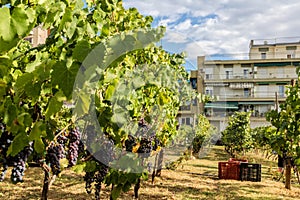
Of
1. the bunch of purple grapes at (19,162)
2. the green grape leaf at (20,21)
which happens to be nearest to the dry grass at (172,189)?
the bunch of purple grapes at (19,162)

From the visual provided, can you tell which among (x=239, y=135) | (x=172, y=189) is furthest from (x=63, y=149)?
(x=239, y=135)

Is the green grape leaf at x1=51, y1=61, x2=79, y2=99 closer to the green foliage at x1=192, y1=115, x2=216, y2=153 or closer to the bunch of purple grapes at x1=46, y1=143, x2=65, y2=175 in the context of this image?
the bunch of purple grapes at x1=46, y1=143, x2=65, y2=175

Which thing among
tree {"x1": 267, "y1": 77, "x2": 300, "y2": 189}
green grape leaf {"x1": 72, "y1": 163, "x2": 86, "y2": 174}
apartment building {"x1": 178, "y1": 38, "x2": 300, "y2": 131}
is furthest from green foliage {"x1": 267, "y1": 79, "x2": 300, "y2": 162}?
apartment building {"x1": 178, "y1": 38, "x2": 300, "y2": 131}

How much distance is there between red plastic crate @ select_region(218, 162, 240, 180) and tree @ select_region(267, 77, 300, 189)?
280 cm

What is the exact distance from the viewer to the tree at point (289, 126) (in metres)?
6.38

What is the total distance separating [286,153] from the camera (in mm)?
8352

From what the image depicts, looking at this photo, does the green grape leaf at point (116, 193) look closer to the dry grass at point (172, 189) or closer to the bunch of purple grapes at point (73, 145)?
the bunch of purple grapes at point (73, 145)

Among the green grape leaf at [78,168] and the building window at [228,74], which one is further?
the building window at [228,74]

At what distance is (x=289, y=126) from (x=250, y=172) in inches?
183

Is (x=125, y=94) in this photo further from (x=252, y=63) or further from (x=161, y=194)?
(x=252, y=63)

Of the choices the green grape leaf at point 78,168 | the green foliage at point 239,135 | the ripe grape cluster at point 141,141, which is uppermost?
the ripe grape cluster at point 141,141

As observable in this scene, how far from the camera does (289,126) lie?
6.64 meters

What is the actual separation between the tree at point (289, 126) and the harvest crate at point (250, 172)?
250cm

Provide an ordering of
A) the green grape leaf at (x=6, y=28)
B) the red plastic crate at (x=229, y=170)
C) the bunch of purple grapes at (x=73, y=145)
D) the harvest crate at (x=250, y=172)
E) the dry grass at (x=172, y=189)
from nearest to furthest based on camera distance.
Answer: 1. the green grape leaf at (x=6, y=28)
2. the bunch of purple grapes at (x=73, y=145)
3. the dry grass at (x=172, y=189)
4. the harvest crate at (x=250, y=172)
5. the red plastic crate at (x=229, y=170)
